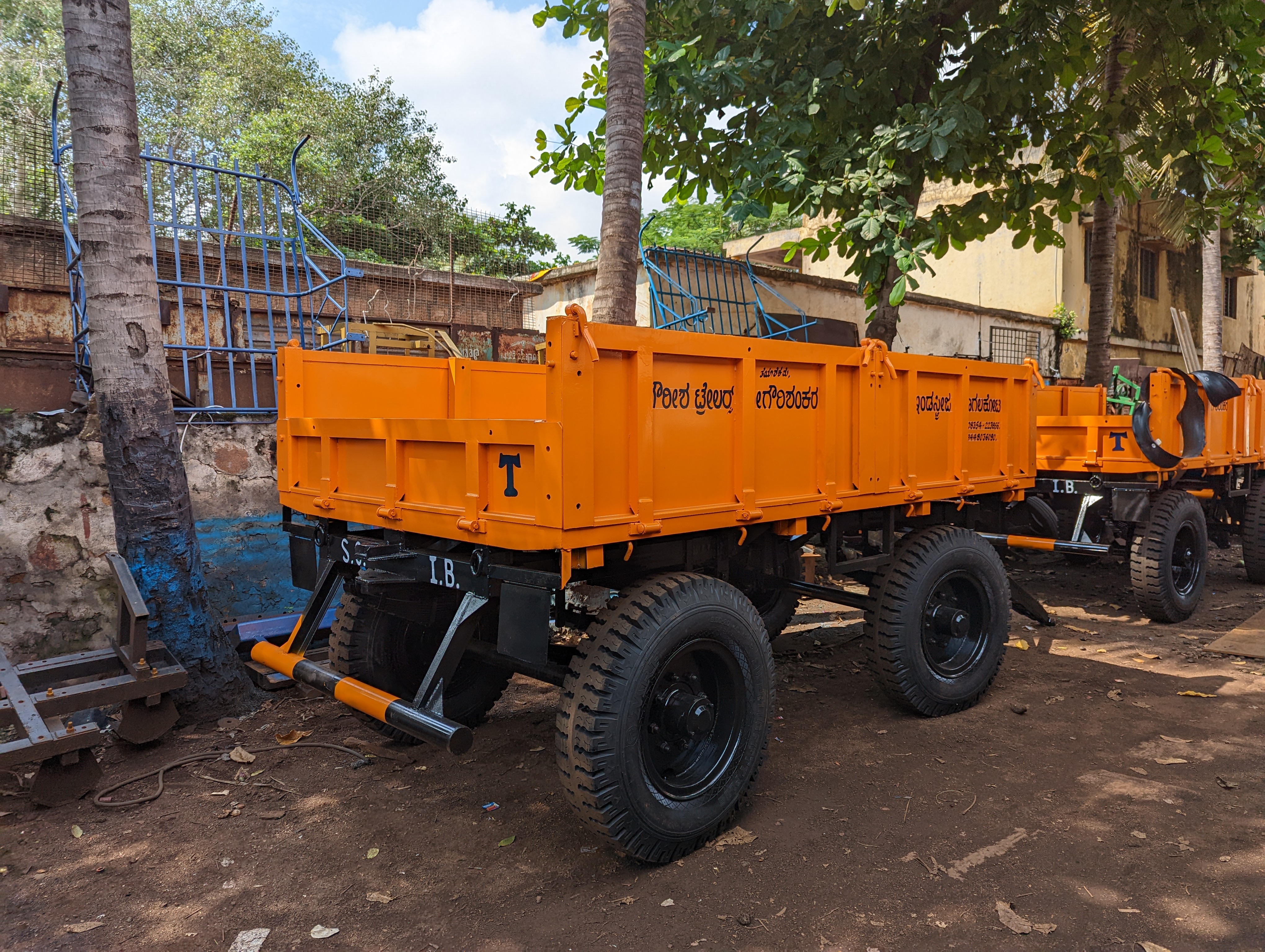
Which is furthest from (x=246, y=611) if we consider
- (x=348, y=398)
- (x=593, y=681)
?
(x=593, y=681)

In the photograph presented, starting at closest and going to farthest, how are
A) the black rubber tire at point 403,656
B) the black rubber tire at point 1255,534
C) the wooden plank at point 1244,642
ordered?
the black rubber tire at point 403,656
the wooden plank at point 1244,642
the black rubber tire at point 1255,534

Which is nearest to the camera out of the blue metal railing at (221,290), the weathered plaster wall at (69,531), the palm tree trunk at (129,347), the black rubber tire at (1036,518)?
the palm tree trunk at (129,347)

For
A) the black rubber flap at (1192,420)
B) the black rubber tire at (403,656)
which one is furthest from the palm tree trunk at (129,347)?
the black rubber flap at (1192,420)

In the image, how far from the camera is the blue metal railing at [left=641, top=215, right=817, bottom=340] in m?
→ 9.04

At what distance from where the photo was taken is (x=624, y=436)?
3123 millimetres

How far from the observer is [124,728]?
4.17m

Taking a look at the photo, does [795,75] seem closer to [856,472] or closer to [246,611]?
[856,472]

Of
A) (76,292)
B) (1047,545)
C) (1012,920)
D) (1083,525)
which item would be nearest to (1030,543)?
(1047,545)

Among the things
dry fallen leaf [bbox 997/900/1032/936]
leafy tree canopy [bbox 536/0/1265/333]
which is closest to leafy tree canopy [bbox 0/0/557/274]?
leafy tree canopy [bbox 536/0/1265/333]

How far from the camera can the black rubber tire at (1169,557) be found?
6.79m

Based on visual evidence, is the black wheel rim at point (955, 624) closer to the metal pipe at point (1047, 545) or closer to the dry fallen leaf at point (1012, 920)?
the metal pipe at point (1047, 545)

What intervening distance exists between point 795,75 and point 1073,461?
4.12 m

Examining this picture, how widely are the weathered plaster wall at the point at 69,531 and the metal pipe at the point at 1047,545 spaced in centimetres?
507

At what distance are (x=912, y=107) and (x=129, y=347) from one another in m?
5.93
